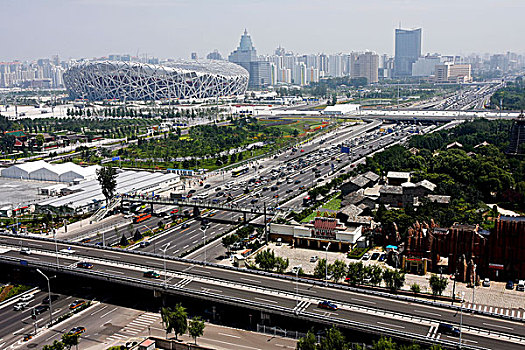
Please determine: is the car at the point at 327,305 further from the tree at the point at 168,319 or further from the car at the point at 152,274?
the car at the point at 152,274

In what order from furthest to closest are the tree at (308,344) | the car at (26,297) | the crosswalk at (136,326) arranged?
the car at (26,297)
the crosswalk at (136,326)
the tree at (308,344)

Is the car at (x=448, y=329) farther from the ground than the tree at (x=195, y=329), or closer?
farther from the ground

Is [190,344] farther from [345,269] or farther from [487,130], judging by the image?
[487,130]

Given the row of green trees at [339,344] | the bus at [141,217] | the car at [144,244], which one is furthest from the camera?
the bus at [141,217]

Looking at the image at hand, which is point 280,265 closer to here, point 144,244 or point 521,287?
point 144,244

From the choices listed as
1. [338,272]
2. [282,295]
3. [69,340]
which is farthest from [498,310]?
[69,340]

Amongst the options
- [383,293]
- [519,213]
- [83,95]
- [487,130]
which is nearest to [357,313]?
[383,293]

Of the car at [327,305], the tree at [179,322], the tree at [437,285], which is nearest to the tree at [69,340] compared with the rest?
the tree at [179,322]
